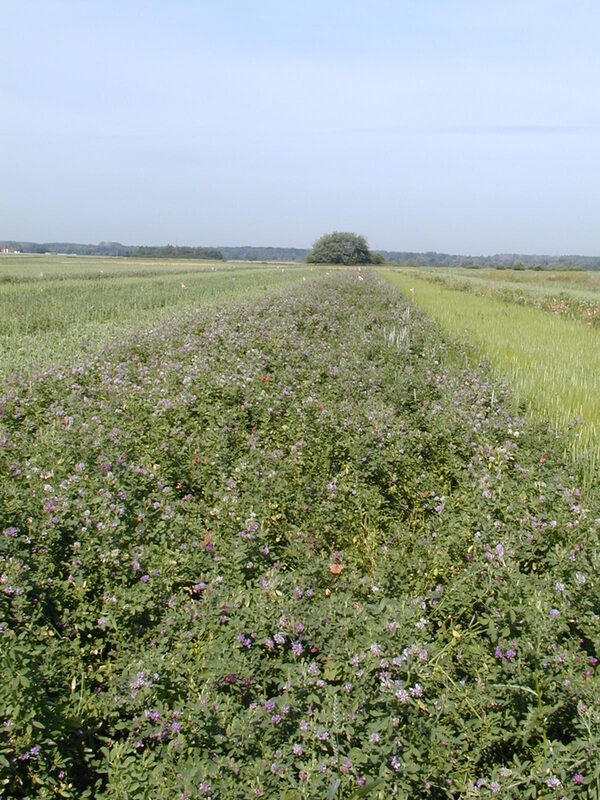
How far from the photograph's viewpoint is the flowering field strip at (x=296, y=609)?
2.03 metres

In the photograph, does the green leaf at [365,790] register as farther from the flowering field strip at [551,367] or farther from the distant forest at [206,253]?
the distant forest at [206,253]

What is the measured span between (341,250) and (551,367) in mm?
109201

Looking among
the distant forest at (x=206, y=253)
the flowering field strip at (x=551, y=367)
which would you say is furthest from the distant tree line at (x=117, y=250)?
the flowering field strip at (x=551, y=367)

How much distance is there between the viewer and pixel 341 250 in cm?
11362

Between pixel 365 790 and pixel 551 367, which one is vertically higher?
pixel 551 367

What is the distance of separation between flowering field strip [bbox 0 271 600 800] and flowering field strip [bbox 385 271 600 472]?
1.34 ft

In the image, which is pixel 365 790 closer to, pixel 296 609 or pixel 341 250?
pixel 296 609

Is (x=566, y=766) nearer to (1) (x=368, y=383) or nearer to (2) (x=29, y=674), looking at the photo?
(2) (x=29, y=674)

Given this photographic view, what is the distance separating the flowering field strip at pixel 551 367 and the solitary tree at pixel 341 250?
101270 mm

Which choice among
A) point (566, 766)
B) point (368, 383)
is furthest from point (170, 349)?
point (566, 766)

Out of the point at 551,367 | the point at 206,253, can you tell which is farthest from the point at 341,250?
the point at 551,367

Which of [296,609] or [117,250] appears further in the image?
[117,250]

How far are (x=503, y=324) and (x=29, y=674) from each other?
12.9 metres

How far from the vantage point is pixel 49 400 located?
6312 millimetres
